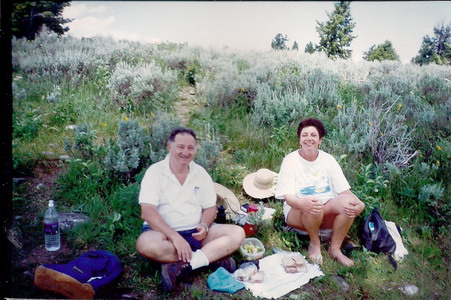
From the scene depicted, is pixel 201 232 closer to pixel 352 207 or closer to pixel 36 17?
pixel 352 207

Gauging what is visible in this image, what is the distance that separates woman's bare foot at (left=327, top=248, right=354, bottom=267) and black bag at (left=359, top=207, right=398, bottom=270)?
0.31 metres

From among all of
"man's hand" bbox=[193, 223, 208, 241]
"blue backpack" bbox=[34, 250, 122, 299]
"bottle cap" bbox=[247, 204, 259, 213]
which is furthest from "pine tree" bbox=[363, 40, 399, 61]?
"blue backpack" bbox=[34, 250, 122, 299]

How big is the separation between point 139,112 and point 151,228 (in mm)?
1484

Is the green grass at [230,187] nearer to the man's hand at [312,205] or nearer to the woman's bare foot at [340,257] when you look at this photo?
the woman's bare foot at [340,257]

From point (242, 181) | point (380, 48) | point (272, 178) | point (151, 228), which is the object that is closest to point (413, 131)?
point (380, 48)

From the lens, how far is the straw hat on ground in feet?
13.7

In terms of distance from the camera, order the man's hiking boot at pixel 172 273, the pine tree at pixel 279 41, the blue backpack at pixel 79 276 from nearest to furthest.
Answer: the blue backpack at pixel 79 276, the man's hiking boot at pixel 172 273, the pine tree at pixel 279 41

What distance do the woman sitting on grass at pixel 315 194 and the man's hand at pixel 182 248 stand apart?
45.3 inches

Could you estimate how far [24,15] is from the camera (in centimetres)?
372

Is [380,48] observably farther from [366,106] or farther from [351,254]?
[351,254]

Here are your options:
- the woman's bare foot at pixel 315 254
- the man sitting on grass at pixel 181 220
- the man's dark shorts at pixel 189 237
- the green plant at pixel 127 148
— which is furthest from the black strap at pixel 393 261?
the green plant at pixel 127 148

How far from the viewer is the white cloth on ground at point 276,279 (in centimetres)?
323

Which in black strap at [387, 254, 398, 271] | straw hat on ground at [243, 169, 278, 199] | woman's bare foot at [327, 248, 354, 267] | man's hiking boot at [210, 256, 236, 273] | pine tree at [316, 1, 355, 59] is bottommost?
man's hiking boot at [210, 256, 236, 273]

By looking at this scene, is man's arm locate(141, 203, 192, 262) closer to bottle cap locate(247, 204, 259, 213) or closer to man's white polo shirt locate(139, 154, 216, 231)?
man's white polo shirt locate(139, 154, 216, 231)
